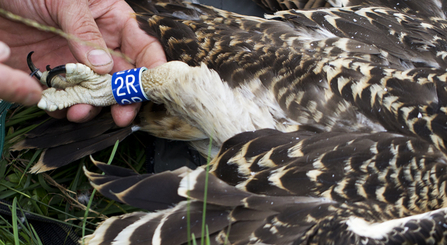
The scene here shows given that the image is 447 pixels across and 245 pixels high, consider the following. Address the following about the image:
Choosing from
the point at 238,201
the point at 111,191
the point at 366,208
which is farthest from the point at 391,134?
the point at 111,191

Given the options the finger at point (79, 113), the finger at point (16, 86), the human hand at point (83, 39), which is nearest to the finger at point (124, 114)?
the human hand at point (83, 39)

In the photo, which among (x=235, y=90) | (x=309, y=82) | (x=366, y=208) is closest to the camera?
(x=366, y=208)

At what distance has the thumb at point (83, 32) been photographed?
167cm

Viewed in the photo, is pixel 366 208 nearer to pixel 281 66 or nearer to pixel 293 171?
pixel 293 171

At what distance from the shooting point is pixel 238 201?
1199 mm

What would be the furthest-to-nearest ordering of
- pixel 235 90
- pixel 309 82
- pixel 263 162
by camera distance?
1. pixel 235 90
2. pixel 309 82
3. pixel 263 162

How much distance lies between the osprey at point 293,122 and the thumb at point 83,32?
2.6 inches

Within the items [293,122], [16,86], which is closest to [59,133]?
[16,86]

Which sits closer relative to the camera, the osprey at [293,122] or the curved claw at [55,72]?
the osprey at [293,122]

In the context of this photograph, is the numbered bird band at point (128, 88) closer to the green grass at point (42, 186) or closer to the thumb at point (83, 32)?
the thumb at point (83, 32)

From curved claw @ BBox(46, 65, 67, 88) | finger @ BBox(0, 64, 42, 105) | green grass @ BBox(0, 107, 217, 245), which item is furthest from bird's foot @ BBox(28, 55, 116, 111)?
finger @ BBox(0, 64, 42, 105)

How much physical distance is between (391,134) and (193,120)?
2.81 feet

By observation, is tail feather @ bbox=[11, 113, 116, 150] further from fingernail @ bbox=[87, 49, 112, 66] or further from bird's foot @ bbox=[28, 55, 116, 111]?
fingernail @ bbox=[87, 49, 112, 66]

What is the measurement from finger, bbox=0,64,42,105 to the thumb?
782 mm
